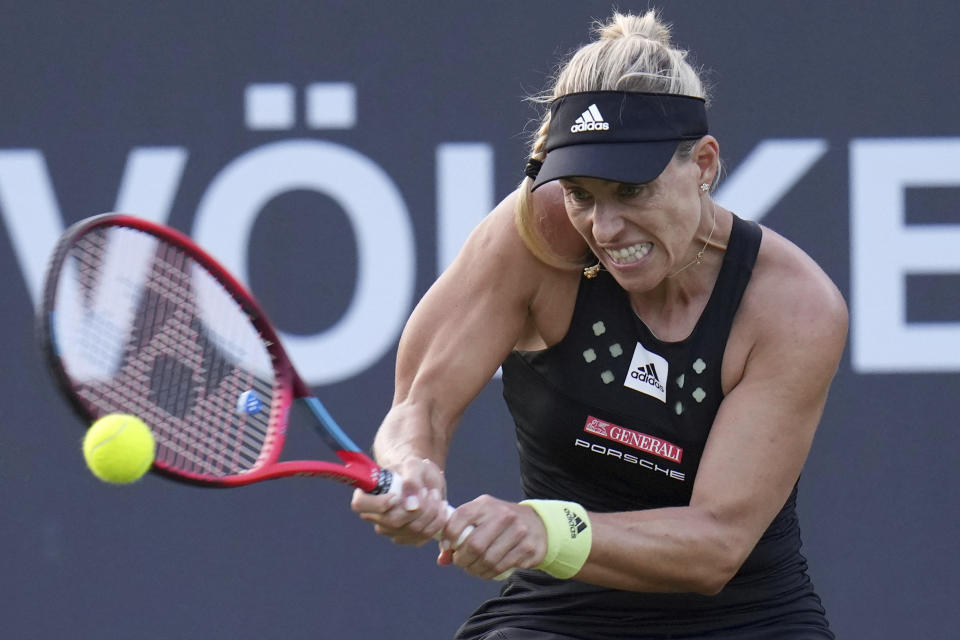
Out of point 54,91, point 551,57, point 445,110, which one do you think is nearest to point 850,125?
point 551,57

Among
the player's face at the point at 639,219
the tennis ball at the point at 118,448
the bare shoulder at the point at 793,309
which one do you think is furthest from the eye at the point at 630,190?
the tennis ball at the point at 118,448

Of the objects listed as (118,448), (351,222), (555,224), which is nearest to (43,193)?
(351,222)

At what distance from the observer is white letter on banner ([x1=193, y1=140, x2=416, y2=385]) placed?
3740 millimetres

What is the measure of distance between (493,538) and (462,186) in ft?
5.78

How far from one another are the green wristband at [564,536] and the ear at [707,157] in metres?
0.60

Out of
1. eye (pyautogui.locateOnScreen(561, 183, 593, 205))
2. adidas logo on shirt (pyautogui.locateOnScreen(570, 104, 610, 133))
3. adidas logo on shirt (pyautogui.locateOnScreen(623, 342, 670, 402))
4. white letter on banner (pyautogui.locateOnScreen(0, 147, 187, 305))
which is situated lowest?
adidas logo on shirt (pyautogui.locateOnScreen(623, 342, 670, 402))

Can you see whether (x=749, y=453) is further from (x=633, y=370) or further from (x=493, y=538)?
(x=493, y=538)

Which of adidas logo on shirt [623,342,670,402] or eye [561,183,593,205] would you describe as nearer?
eye [561,183,593,205]

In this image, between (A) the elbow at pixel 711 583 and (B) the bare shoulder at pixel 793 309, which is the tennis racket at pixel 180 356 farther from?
(B) the bare shoulder at pixel 793 309

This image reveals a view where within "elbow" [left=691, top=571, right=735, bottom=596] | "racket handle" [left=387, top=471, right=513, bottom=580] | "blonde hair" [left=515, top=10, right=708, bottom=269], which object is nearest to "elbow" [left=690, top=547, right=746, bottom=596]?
"elbow" [left=691, top=571, right=735, bottom=596]

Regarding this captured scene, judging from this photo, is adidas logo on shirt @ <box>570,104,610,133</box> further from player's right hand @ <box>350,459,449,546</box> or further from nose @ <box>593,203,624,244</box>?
player's right hand @ <box>350,459,449,546</box>

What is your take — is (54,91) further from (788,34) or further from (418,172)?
(788,34)

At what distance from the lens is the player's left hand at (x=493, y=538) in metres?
2.12

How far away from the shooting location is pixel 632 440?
2463 mm
